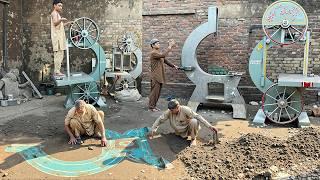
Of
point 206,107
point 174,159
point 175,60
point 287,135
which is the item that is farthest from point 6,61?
point 287,135

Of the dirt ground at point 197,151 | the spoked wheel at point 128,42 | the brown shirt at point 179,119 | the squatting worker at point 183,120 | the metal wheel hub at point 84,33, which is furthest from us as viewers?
the spoked wheel at point 128,42

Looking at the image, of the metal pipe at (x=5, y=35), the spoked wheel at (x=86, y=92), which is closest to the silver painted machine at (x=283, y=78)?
the spoked wheel at (x=86, y=92)

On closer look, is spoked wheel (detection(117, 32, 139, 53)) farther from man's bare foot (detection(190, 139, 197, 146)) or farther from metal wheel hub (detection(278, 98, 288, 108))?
man's bare foot (detection(190, 139, 197, 146))

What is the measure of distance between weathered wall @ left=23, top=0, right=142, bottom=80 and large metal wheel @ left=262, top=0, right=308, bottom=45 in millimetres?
4568

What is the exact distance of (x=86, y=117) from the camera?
6.47 m

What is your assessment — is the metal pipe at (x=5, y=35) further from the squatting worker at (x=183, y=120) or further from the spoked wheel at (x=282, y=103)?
the spoked wheel at (x=282, y=103)

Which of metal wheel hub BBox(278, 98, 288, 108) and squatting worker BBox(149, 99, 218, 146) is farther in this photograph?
metal wheel hub BBox(278, 98, 288, 108)

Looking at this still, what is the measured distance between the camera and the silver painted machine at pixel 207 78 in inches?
346

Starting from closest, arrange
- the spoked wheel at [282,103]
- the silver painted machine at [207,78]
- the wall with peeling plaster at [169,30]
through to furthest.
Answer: the spoked wheel at [282,103] → the silver painted machine at [207,78] → the wall with peeling plaster at [169,30]

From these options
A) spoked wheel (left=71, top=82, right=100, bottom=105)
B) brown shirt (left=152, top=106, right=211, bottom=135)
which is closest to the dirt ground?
brown shirt (left=152, top=106, right=211, bottom=135)

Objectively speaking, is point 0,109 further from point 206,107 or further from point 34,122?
point 206,107

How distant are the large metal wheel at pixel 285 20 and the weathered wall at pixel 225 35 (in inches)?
72.5

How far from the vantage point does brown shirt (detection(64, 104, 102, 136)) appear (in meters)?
6.40

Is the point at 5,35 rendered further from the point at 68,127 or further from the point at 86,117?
the point at 86,117
